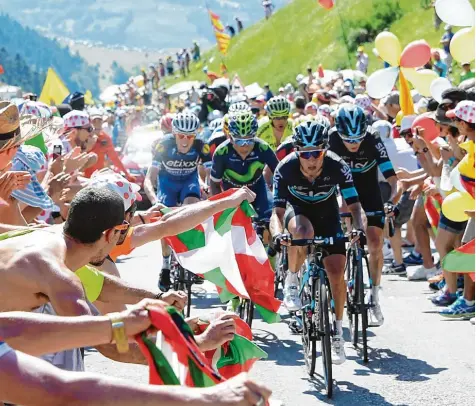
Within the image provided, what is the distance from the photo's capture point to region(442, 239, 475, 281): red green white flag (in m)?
10.4

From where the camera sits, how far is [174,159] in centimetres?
1345

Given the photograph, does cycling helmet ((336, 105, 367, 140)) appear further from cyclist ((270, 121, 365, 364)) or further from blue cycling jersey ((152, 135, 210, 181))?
blue cycling jersey ((152, 135, 210, 181))

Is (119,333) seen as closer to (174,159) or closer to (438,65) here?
(174,159)

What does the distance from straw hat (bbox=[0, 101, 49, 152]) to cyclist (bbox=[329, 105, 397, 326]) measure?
3770 millimetres

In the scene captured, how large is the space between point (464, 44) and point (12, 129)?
7.94 meters

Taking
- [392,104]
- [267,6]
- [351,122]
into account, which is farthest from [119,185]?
[267,6]

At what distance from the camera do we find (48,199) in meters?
8.82

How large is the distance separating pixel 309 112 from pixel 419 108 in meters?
3.71

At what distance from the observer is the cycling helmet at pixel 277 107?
13.4m

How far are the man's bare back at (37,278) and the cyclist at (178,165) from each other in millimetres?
8241

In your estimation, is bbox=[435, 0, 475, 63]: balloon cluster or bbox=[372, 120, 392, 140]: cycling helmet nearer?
bbox=[435, 0, 475, 63]: balloon cluster

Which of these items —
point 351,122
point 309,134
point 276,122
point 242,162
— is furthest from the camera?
point 276,122

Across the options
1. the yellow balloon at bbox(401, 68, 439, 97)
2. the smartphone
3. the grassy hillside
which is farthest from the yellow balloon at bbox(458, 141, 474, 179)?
the grassy hillside

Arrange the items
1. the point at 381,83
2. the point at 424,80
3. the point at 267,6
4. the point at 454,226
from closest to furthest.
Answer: the point at 454,226
the point at 424,80
the point at 381,83
the point at 267,6
